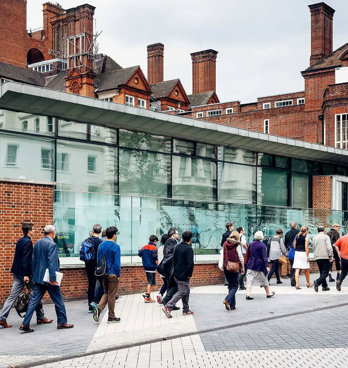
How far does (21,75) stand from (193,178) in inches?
1612

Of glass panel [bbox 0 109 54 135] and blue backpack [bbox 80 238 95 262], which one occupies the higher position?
glass panel [bbox 0 109 54 135]

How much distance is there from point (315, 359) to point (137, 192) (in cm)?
1255

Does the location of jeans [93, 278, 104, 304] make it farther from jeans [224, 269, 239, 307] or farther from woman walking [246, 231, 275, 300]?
woman walking [246, 231, 275, 300]

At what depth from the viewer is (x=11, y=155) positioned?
17094mm

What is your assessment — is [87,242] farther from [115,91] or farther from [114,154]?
[115,91]

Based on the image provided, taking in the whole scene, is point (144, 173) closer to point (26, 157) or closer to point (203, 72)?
point (26, 157)

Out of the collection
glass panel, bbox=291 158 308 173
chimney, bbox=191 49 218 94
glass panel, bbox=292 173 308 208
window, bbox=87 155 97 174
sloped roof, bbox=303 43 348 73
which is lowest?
glass panel, bbox=292 173 308 208

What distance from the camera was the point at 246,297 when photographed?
48.6ft

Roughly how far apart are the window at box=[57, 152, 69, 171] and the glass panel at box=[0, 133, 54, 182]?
222mm

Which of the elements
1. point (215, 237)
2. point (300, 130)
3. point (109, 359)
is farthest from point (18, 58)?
point (109, 359)

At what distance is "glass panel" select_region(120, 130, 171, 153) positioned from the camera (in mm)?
19969

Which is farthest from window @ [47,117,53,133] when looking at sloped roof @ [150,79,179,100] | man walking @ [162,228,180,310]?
sloped roof @ [150,79,179,100]

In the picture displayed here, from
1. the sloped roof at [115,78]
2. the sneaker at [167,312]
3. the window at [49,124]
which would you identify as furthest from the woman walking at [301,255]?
the sloped roof at [115,78]

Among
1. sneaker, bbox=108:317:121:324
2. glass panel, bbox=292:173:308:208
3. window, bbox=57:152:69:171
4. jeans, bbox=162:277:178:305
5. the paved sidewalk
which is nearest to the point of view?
the paved sidewalk
